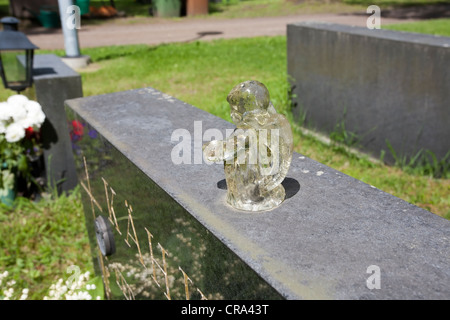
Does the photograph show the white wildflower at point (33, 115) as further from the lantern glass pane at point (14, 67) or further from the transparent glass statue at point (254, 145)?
the transparent glass statue at point (254, 145)

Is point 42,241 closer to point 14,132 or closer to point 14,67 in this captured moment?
point 14,132

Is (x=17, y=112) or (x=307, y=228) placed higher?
(x=307, y=228)

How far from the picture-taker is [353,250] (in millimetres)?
1264

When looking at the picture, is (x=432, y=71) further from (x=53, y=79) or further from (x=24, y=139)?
(x=24, y=139)

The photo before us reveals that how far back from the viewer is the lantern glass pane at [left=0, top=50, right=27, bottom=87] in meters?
4.00

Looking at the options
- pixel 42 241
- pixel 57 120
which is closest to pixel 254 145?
pixel 42 241

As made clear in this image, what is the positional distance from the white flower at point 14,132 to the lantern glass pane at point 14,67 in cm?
44

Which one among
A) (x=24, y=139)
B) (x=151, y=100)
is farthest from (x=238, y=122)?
(x=24, y=139)

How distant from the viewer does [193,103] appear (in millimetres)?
6152

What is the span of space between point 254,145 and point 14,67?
10.7 ft

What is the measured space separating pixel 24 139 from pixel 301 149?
255cm

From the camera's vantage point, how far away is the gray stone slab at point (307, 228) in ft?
3.78

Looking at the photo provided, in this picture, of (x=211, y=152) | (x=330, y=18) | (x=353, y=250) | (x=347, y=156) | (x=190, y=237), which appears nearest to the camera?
(x=353, y=250)

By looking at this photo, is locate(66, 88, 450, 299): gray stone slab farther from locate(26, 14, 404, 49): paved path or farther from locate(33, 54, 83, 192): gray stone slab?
locate(26, 14, 404, 49): paved path
